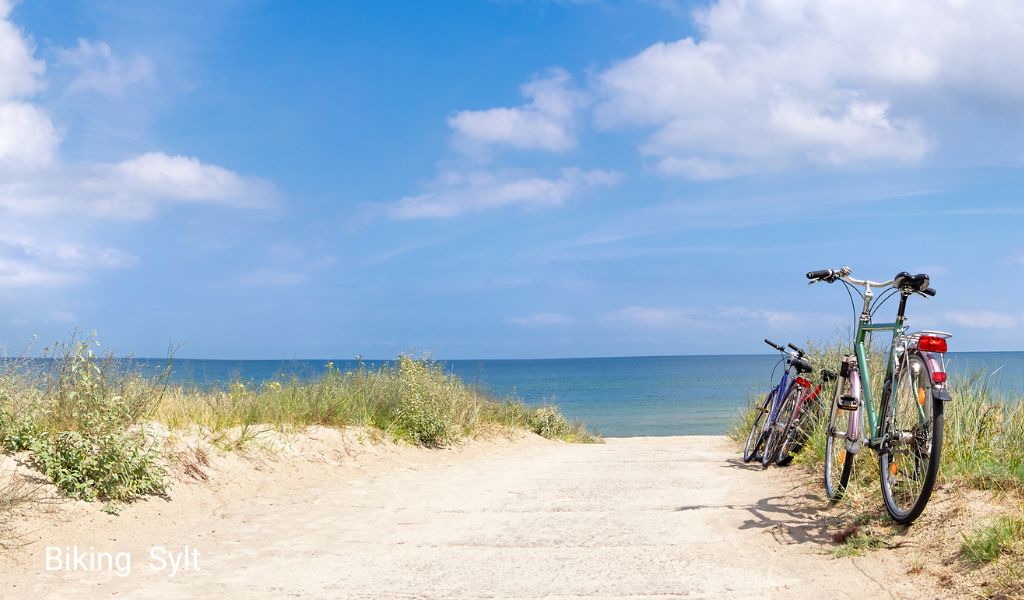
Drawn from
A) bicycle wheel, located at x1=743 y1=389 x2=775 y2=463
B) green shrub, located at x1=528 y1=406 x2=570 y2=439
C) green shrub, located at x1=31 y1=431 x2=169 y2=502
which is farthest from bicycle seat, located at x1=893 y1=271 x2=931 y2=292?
green shrub, located at x1=528 y1=406 x2=570 y2=439

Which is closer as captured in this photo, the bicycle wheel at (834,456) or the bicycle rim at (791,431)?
the bicycle wheel at (834,456)

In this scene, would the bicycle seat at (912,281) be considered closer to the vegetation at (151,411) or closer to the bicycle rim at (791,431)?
the bicycle rim at (791,431)

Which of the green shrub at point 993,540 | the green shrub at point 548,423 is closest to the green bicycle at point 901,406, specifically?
the green shrub at point 993,540

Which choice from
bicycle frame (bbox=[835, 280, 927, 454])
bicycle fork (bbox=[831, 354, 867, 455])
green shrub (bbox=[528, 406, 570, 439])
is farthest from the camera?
green shrub (bbox=[528, 406, 570, 439])

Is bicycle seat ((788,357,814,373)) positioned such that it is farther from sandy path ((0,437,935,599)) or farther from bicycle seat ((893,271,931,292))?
bicycle seat ((893,271,931,292))

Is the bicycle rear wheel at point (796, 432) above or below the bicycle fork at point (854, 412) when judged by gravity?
below

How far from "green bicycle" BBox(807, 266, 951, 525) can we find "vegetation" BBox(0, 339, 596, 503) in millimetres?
6259

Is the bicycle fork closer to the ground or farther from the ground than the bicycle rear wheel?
farther from the ground

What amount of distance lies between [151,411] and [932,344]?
25.5ft

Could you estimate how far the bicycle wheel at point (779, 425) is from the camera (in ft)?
30.1

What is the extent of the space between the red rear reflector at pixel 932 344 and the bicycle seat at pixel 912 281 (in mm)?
520

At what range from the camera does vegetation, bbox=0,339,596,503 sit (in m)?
7.09

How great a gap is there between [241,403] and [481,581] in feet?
21.0

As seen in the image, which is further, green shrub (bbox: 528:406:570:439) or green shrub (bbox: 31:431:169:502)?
green shrub (bbox: 528:406:570:439)
